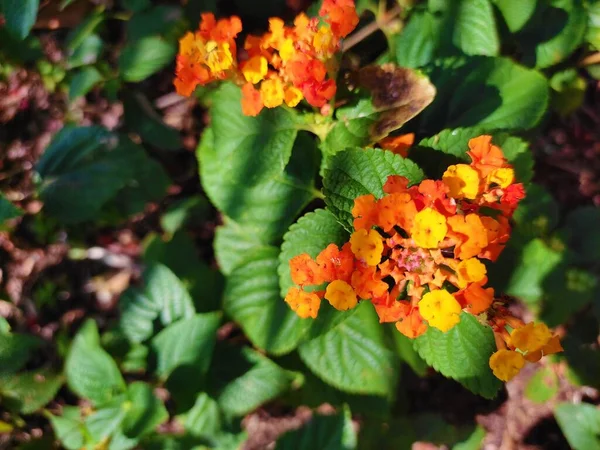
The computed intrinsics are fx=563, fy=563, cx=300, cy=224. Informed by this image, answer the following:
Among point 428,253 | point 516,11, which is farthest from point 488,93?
point 428,253

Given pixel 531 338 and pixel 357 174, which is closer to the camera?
pixel 531 338

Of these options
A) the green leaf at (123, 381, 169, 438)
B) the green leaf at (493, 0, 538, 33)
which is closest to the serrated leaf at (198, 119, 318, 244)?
the green leaf at (123, 381, 169, 438)

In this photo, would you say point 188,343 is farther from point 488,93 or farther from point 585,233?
point 585,233

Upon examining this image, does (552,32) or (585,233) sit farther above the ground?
(552,32)

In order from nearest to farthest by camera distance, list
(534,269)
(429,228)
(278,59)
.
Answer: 1. (429,228)
2. (278,59)
3. (534,269)

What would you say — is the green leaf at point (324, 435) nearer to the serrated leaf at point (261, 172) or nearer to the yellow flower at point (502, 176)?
the serrated leaf at point (261, 172)

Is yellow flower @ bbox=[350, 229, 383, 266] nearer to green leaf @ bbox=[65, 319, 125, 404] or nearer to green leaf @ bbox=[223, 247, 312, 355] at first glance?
green leaf @ bbox=[223, 247, 312, 355]
